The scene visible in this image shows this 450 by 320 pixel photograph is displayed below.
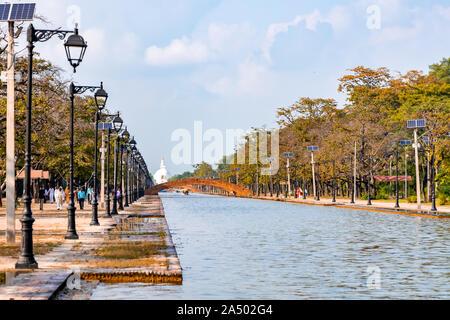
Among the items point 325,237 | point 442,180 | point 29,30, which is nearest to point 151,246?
point 29,30

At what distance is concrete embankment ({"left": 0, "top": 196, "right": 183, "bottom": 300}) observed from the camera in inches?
512

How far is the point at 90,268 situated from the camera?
16.2 meters

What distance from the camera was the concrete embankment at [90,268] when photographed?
1300 cm

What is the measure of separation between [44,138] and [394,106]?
86.9m

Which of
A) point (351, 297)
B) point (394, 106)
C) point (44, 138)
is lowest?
point (351, 297)

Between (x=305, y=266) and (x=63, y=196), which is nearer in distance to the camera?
(x=305, y=266)

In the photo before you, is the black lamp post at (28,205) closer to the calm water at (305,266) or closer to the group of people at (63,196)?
the calm water at (305,266)

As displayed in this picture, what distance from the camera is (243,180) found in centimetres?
16900

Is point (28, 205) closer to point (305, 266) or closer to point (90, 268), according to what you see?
point (90, 268)

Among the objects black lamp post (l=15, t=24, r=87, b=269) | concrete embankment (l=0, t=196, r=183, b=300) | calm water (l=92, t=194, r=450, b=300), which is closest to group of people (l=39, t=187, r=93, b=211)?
calm water (l=92, t=194, r=450, b=300)

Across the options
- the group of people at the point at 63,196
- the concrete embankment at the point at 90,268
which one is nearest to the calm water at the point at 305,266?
the concrete embankment at the point at 90,268

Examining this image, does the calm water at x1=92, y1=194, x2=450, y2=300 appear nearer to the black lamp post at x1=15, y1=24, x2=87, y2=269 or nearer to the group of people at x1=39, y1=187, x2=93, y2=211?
the black lamp post at x1=15, y1=24, x2=87, y2=269

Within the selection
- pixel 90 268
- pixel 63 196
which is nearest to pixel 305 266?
pixel 90 268
